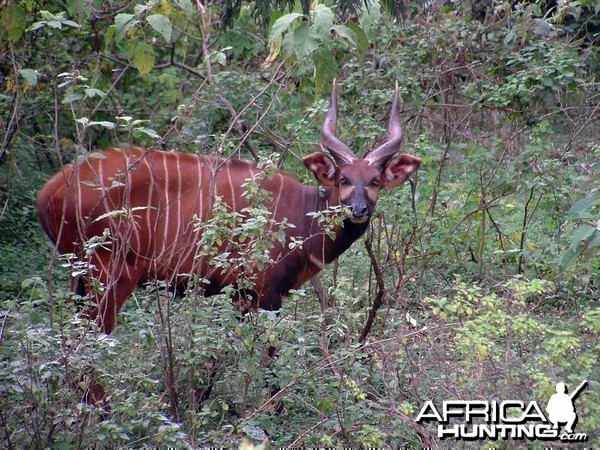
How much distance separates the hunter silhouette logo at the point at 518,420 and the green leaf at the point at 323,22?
176cm

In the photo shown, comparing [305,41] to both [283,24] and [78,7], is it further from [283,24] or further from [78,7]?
[78,7]

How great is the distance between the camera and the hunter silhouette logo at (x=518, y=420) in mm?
3510

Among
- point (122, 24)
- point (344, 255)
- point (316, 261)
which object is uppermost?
point (122, 24)

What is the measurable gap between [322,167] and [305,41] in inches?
59.3

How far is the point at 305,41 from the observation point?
4238 mm

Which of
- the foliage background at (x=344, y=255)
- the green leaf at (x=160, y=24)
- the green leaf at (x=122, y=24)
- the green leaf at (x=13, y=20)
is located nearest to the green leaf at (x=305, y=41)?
the foliage background at (x=344, y=255)

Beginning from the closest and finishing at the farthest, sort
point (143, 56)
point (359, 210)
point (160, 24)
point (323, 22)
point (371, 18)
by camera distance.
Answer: point (323, 22) < point (160, 24) < point (371, 18) < point (143, 56) < point (359, 210)

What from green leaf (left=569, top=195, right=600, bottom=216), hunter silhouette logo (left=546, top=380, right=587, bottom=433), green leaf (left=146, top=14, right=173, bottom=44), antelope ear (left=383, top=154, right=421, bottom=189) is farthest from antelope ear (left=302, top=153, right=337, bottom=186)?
hunter silhouette logo (left=546, top=380, right=587, bottom=433)

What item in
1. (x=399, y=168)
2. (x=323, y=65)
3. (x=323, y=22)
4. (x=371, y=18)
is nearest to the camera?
(x=323, y=22)

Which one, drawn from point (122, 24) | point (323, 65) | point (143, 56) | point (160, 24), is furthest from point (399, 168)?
point (122, 24)

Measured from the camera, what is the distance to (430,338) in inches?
192

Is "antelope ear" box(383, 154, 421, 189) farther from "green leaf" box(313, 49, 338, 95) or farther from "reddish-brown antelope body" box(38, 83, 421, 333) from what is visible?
"green leaf" box(313, 49, 338, 95)

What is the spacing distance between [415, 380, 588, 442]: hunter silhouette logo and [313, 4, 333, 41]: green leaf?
1.76 m

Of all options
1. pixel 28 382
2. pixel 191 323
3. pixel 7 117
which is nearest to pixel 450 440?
pixel 191 323
